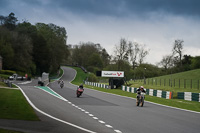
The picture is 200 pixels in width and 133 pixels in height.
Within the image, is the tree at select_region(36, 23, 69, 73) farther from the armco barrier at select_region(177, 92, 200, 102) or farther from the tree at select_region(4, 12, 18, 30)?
the armco barrier at select_region(177, 92, 200, 102)

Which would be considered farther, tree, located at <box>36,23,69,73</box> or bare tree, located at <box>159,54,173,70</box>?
tree, located at <box>36,23,69,73</box>

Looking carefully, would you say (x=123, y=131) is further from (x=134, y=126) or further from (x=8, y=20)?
(x=8, y=20)

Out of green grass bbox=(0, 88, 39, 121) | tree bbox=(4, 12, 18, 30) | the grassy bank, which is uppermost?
tree bbox=(4, 12, 18, 30)

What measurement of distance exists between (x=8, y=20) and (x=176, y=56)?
82.8m

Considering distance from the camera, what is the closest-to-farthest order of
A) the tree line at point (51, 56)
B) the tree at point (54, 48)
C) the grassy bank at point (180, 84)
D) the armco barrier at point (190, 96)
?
the armco barrier at point (190, 96)
the grassy bank at point (180, 84)
the tree line at point (51, 56)
the tree at point (54, 48)

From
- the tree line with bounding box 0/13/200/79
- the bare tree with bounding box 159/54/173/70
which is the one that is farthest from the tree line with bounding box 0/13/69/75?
the bare tree with bounding box 159/54/173/70

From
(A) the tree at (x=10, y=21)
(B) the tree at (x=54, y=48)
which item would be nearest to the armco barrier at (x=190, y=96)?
(B) the tree at (x=54, y=48)

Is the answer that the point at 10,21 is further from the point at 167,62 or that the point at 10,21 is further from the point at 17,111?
the point at 17,111

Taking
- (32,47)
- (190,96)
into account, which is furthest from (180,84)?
(32,47)

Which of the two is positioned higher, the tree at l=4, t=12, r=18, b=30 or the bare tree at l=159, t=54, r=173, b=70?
the tree at l=4, t=12, r=18, b=30

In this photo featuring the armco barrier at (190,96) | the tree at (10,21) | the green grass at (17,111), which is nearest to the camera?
the green grass at (17,111)

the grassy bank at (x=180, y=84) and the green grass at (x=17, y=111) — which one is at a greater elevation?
the grassy bank at (x=180, y=84)

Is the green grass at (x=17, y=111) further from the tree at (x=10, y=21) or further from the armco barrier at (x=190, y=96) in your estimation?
Answer: the tree at (x=10, y=21)

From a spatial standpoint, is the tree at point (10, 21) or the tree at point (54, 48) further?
the tree at point (10, 21)
